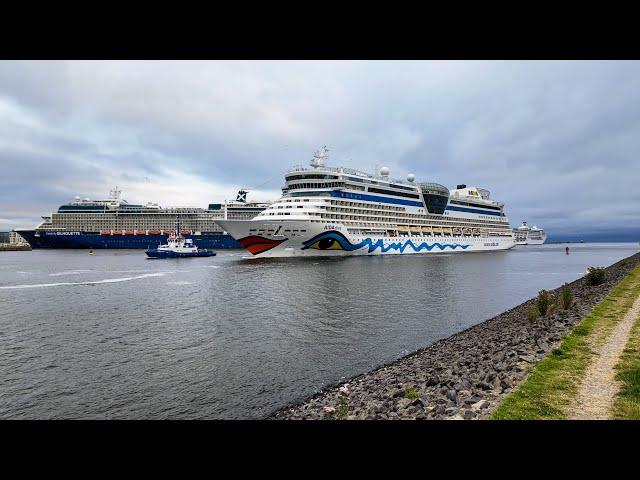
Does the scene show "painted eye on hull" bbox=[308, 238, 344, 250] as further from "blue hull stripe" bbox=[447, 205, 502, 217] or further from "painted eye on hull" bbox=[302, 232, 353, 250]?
"blue hull stripe" bbox=[447, 205, 502, 217]

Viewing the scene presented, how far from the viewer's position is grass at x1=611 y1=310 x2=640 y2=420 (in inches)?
250

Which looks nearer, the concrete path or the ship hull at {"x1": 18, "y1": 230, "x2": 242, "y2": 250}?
the concrete path

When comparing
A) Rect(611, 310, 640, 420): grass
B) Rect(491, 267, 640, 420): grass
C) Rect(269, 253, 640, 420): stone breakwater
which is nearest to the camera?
Rect(611, 310, 640, 420): grass

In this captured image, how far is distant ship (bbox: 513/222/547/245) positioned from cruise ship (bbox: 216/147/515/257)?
73579 mm

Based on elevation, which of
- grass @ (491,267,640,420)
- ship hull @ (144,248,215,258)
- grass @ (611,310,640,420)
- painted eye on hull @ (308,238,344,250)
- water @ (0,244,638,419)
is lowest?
water @ (0,244,638,419)

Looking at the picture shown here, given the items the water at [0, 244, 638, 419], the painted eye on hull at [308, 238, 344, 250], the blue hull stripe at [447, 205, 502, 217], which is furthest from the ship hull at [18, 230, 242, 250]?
the water at [0, 244, 638, 419]

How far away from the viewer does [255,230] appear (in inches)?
2291

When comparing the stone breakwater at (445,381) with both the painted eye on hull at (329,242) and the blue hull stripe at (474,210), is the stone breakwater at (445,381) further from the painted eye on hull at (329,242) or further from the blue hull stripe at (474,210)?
the blue hull stripe at (474,210)

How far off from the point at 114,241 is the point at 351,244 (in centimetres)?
9183

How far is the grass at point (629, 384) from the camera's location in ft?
20.9

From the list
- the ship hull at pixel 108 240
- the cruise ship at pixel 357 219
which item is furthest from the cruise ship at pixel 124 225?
the cruise ship at pixel 357 219

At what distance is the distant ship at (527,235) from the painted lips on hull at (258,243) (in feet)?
451

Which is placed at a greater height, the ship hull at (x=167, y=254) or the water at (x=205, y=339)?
the ship hull at (x=167, y=254)
